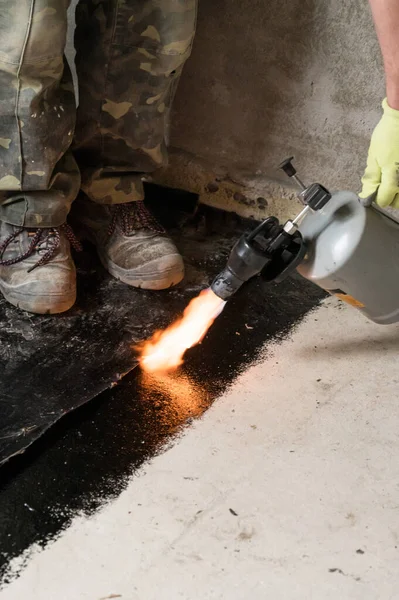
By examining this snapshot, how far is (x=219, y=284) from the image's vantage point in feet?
4.90

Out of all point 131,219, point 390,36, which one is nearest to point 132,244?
point 131,219

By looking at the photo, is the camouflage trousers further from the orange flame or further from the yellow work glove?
the yellow work glove

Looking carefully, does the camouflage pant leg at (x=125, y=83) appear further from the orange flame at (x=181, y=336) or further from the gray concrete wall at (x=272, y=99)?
the orange flame at (x=181, y=336)

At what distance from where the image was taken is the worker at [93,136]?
57.2 inches

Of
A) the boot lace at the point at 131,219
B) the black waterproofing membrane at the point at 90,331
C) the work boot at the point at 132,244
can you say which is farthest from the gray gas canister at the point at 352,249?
the boot lace at the point at 131,219

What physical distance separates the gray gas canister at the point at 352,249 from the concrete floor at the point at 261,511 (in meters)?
0.23

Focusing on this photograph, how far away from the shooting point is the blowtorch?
1.41 m

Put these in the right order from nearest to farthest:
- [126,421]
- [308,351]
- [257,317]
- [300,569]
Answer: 1. [300,569]
2. [126,421]
3. [308,351]
4. [257,317]

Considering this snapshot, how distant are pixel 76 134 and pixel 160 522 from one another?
111 centimetres

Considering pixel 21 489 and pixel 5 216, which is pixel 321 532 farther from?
pixel 5 216

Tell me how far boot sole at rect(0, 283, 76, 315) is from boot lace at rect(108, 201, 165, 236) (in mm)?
290

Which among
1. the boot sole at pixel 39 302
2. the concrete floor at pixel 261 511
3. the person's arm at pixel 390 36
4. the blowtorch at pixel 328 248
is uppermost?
the person's arm at pixel 390 36

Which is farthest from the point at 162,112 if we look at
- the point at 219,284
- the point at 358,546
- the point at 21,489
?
the point at 358,546

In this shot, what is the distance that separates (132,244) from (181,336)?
35cm
